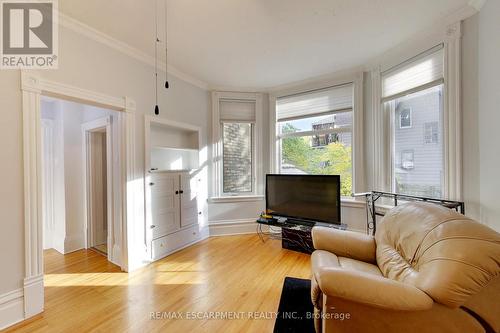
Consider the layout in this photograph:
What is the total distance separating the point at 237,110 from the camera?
3.89 meters

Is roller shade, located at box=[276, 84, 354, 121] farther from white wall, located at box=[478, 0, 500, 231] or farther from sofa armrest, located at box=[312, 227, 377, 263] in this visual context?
sofa armrest, located at box=[312, 227, 377, 263]

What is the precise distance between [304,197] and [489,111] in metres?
2.05

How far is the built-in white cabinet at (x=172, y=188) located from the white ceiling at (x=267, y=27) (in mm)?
1043

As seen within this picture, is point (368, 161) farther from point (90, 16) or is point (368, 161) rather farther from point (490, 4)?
point (90, 16)

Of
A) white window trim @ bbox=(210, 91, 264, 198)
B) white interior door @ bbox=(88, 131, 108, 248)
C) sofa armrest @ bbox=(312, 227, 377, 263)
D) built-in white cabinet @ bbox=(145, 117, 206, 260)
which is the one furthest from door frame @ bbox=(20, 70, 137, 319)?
sofa armrest @ bbox=(312, 227, 377, 263)

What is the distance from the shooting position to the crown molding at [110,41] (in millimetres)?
2009

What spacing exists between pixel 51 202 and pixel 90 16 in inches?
112

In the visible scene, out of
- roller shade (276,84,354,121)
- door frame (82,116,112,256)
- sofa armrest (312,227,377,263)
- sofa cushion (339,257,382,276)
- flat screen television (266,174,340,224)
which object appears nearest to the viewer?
sofa cushion (339,257,382,276)

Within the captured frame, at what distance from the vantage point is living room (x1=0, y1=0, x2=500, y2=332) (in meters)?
1.52

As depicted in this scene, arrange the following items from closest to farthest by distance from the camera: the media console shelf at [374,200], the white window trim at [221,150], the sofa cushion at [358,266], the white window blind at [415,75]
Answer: the sofa cushion at [358,266] → the white window blind at [415,75] → the media console shelf at [374,200] → the white window trim at [221,150]

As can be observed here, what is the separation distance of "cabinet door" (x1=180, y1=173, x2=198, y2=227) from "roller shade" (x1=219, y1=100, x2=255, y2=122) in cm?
124

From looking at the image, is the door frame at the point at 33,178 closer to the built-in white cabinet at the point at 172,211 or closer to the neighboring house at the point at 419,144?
the built-in white cabinet at the point at 172,211

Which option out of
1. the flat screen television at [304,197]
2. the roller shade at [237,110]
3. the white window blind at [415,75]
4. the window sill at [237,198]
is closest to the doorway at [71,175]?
the window sill at [237,198]

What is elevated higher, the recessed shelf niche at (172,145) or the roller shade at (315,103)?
the roller shade at (315,103)
